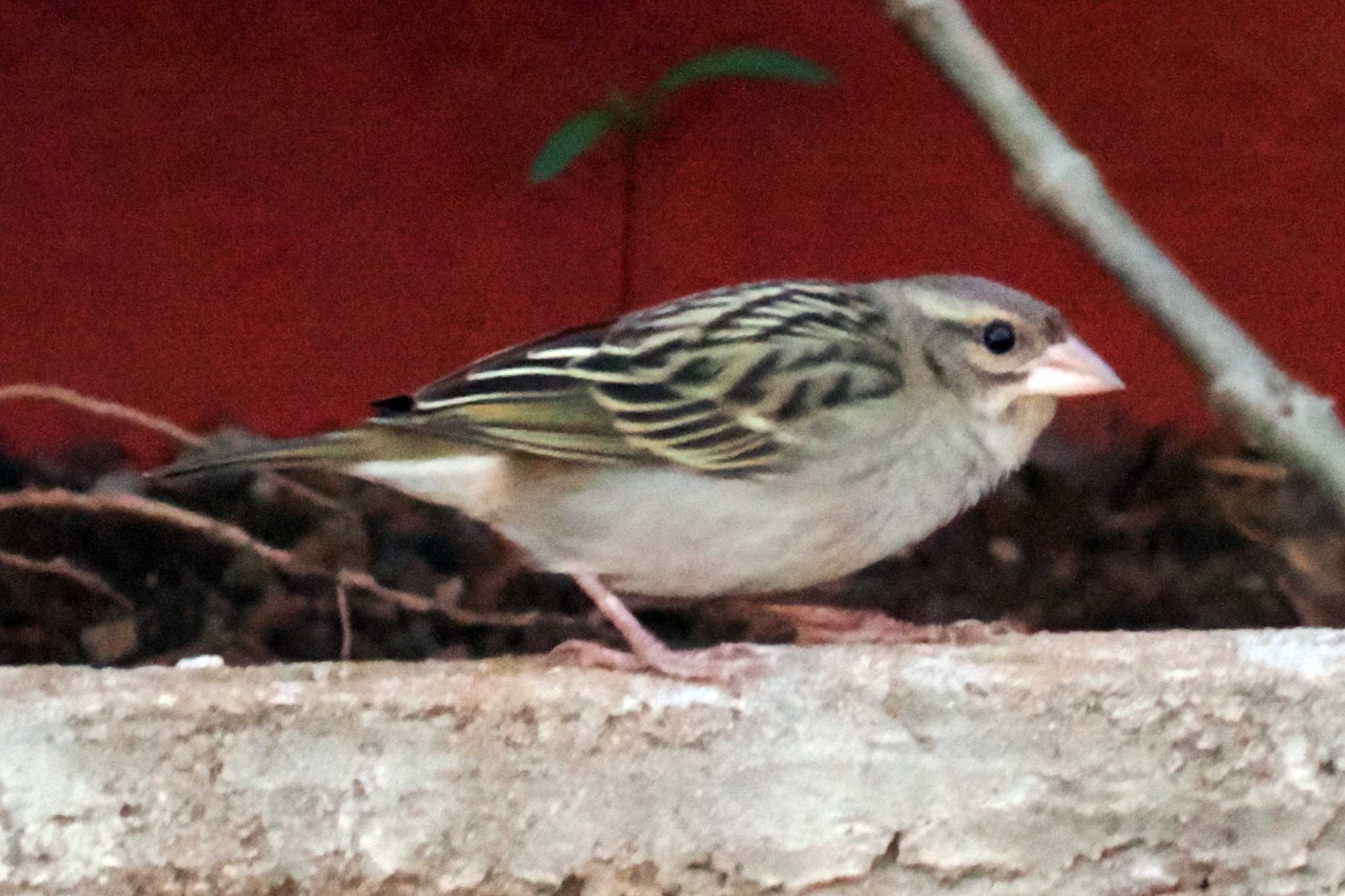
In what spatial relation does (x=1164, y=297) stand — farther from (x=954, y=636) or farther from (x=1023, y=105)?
(x=954, y=636)

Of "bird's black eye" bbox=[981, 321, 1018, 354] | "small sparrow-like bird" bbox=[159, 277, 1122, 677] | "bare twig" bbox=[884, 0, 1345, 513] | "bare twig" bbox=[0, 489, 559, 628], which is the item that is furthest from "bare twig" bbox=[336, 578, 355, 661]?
"bare twig" bbox=[884, 0, 1345, 513]

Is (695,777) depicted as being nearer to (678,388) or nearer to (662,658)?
(662,658)

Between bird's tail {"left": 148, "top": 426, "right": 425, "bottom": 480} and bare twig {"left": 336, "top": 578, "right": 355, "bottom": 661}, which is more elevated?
bird's tail {"left": 148, "top": 426, "right": 425, "bottom": 480}

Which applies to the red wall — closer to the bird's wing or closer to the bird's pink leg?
the bird's wing

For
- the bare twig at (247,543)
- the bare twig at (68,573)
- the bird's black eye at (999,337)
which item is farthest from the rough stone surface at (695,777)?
the bare twig at (68,573)

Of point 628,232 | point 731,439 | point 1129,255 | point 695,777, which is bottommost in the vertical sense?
point 695,777

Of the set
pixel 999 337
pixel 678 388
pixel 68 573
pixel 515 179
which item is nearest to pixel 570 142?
pixel 515 179

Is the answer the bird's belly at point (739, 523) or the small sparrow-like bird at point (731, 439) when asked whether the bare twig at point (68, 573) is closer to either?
the small sparrow-like bird at point (731, 439)

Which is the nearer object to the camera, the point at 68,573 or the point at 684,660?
the point at 684,660
